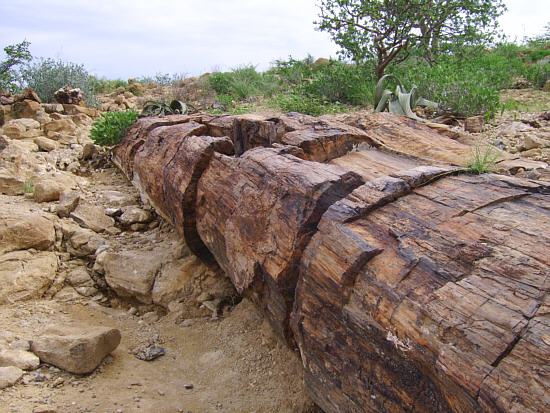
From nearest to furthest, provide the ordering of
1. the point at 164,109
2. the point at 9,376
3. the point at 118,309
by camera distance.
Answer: the point at 9,376 < the point at 118,309 < the point at 164,109

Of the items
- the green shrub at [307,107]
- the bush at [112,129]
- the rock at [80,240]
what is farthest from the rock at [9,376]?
the green shrub at [307,107]

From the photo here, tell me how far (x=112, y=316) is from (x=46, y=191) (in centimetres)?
159

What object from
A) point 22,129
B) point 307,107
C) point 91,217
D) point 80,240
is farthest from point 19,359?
point 307,107

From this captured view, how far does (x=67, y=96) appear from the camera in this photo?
7891 mm

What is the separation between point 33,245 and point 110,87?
916 cm

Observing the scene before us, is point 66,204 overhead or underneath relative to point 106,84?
underneath

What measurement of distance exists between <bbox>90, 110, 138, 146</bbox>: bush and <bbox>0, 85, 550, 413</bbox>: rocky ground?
62 cm

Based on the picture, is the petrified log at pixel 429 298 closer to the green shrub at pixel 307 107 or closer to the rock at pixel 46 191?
the rock at pixel 46 191

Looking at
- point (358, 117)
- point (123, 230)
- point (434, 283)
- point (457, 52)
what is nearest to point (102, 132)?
point (123, 230)

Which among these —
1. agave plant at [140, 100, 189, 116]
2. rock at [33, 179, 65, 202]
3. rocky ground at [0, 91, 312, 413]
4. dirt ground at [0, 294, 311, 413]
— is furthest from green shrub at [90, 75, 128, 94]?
dirt ground at [0, 294, 311, 413]

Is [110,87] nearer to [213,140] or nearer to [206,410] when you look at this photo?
[213,140]

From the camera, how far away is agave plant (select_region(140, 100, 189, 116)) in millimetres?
6133

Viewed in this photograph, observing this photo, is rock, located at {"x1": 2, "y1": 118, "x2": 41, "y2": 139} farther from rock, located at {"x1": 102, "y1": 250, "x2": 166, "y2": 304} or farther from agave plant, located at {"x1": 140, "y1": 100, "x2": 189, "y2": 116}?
rock, located at {"x1": 102, "y1": 250, "x2": 166, "y2": 304}

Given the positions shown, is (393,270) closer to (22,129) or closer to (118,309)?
(118,309)
